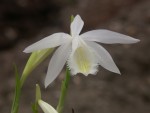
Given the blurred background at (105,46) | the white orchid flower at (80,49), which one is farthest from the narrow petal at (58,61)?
the blurred background at (105,46)

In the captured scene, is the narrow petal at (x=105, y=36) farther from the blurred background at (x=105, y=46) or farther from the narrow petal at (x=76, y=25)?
the blurred background at (x=105, y=46)

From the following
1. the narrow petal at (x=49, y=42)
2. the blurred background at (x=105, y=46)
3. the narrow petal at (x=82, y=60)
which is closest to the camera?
the narrow petal at (x=49, y=42)

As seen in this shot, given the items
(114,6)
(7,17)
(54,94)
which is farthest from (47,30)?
(54,94)

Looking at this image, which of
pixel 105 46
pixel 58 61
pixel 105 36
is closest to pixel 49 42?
pixel 58 61

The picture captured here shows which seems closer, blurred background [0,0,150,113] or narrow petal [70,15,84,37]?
narrow petal [70,15,84,37]

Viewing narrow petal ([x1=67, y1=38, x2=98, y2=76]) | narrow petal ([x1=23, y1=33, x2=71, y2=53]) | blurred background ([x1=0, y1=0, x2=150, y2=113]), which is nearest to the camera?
narrow petal ([x1=23, y1=33, x2=71, y2=53])

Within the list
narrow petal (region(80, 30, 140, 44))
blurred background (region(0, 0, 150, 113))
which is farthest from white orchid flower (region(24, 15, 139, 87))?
blurred background (region(0, 0, 150, 113))

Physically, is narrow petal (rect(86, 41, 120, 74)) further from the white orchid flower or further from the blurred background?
the blurred background
